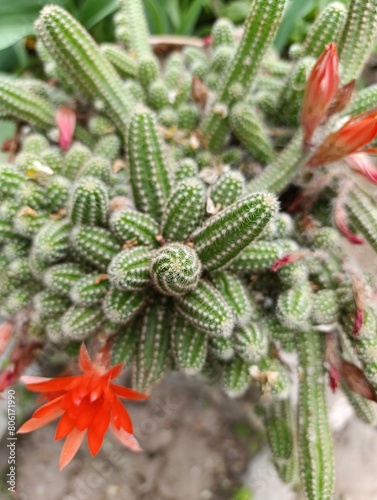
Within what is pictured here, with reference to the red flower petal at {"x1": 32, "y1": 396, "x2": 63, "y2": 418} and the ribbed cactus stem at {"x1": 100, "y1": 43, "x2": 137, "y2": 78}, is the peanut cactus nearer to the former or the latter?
the ribbed cactus stem at {"x1": 100, "y1": 43, "x2": 137, "y2": 78}

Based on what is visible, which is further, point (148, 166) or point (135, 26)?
point (135, 26)

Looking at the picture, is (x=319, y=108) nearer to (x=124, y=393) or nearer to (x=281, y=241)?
(x=281, y=241)

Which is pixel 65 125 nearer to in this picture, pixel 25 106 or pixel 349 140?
pixel 25 106

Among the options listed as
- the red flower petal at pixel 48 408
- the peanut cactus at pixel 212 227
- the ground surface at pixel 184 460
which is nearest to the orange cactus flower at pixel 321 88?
the peanut cactus at pixel 212 227

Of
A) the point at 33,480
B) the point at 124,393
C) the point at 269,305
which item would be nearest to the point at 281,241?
the point at 269,305

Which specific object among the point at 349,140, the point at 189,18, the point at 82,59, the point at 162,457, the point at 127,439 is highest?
the point at 349,140

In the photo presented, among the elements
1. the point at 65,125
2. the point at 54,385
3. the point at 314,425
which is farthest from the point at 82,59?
the point at 314,425
